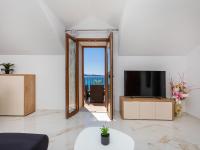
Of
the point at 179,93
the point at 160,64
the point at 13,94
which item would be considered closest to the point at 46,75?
the point at 13,94

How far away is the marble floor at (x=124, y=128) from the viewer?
2.60 metres

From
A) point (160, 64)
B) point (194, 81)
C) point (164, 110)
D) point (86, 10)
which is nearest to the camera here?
point (164, 110)

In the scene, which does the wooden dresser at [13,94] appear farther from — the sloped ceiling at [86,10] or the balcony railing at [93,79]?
the balcony railing at [93,79]

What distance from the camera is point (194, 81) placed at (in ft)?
14.2

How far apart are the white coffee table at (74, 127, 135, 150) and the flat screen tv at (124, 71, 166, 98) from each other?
7.47 ft

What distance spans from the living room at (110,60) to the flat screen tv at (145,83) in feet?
0.75

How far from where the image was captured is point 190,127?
3.43 meters

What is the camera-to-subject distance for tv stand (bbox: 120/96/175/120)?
3.96 m

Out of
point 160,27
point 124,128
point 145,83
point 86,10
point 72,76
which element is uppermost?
point 86,10

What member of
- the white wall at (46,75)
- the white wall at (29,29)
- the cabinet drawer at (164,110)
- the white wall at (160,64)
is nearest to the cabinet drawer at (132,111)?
the cabinet drawer at (164,110)

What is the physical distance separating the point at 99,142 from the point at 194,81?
3.42 metres

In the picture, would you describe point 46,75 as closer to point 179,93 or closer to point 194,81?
point 179,93

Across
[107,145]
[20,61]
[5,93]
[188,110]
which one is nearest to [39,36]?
[20,61]

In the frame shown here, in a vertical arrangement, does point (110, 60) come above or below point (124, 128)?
above
